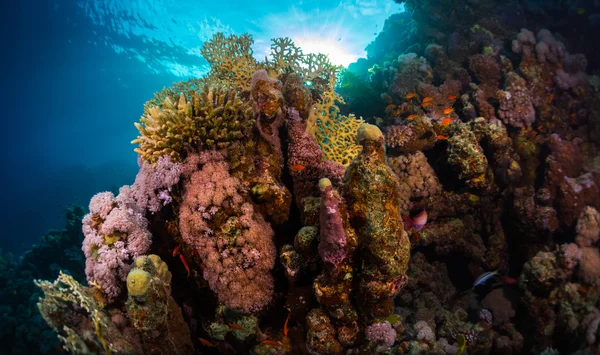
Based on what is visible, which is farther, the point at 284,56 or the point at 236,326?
the point at 284,56

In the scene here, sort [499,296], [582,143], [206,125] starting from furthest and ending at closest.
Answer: [582,143]
[499,296]
[206,125]

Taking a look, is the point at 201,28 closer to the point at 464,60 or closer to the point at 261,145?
the point at 464,60

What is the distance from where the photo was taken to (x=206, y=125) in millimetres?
3424

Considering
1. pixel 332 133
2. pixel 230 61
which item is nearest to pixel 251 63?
pixel 230 61

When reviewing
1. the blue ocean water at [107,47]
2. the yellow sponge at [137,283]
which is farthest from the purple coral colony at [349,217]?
the blue ocean water at [107,47]

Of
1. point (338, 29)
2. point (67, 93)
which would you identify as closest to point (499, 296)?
point (338, 29)

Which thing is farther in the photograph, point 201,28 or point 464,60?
point 201,28

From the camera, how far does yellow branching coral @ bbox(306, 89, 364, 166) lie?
17.2ft

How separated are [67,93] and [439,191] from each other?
58.6m

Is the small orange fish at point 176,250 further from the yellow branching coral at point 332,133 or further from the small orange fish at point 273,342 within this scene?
the yellow branching coral at point 332,133

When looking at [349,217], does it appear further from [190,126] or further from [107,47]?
[107,47]

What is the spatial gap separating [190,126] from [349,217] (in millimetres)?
2238

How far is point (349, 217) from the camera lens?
9.29 ft

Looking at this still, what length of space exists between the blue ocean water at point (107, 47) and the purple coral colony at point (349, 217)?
1810 centimetres
